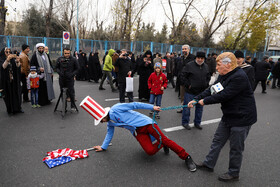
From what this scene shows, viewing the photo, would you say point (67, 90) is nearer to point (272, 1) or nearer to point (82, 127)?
point (82, 127)

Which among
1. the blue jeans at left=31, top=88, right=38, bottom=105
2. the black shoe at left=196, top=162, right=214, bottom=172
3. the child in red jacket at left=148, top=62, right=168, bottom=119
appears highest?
the child in red jacket at left=148, top=62, right=168, bottom=119

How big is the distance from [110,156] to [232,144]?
2087mm

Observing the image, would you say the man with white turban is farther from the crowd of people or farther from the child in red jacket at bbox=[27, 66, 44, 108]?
the child in red jacket at bbox=[27, 66, 44, 108]

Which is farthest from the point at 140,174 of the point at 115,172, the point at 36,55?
the point at 36,55

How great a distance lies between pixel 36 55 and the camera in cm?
A: 661

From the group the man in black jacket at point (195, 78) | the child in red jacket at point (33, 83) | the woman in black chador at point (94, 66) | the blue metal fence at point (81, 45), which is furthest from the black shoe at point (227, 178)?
the blue metal fence at point (81, 45)

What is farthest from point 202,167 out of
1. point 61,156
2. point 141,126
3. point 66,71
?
point 66,71

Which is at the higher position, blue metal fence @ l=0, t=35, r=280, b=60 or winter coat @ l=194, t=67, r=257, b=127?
blue metal fence @ l=0, t=35, r=280, b=60

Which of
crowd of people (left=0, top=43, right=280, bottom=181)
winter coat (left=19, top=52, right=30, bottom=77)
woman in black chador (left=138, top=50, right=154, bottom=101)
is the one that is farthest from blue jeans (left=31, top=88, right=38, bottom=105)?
woman in black chador (left=138, top=50, right=154, bottom=101)

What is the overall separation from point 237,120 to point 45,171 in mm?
3037

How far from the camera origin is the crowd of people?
2889 mm

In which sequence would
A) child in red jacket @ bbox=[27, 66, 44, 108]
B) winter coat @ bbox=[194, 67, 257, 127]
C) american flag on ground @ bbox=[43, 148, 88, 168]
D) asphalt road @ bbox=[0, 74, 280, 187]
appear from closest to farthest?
1. winter coat @ bbox=[194, 67, 257, 127]
2. asphalt road @ bbox=[0, 74, 280, 187]
3. american flag on ground @ bbox=[43, 148, 88, 168]
4. child in red jacket @ bbox=[27, 66, 44, 108]

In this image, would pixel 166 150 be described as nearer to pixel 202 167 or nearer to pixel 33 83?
pixel 202 167

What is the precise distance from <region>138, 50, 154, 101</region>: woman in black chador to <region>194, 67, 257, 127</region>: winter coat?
483cm
